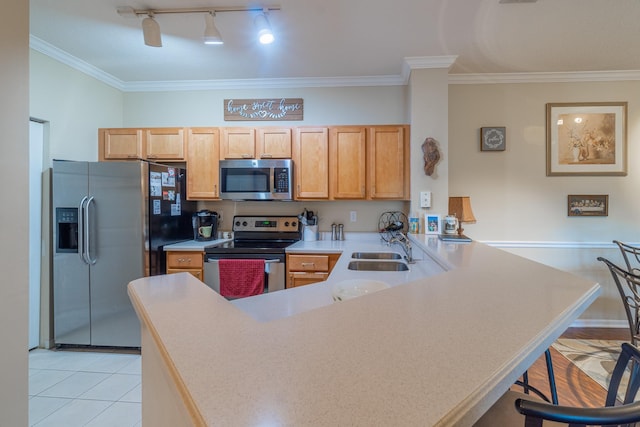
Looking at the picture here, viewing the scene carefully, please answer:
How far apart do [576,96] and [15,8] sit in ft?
15.0

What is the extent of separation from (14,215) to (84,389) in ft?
4.86

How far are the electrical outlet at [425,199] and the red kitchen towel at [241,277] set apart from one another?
1.64 meters

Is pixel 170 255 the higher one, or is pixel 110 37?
pixel 110 37

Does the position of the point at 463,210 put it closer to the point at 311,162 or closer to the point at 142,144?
the point at 311,162

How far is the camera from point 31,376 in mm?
2355

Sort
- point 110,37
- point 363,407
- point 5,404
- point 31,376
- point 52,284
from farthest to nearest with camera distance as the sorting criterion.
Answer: point 52,284
point 110,37
point 31,376
point 5,404
point 363,407

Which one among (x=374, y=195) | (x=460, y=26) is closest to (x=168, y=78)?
(x=374, y=195)

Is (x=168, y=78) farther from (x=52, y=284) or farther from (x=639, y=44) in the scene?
(x=639, y=44)

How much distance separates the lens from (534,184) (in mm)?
3283

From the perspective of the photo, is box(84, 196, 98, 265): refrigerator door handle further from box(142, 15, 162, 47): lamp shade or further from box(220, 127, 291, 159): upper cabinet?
box(142, 15, 162, 47): lamp shade

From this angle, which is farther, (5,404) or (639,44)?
(639,44)

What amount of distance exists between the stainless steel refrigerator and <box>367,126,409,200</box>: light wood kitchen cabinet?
2141 mm

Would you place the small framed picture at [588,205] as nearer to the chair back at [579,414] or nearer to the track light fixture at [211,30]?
the chair back at [579,414]

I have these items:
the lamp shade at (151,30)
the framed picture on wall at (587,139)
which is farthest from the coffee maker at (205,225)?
the framed picture on wall at (587,139)
